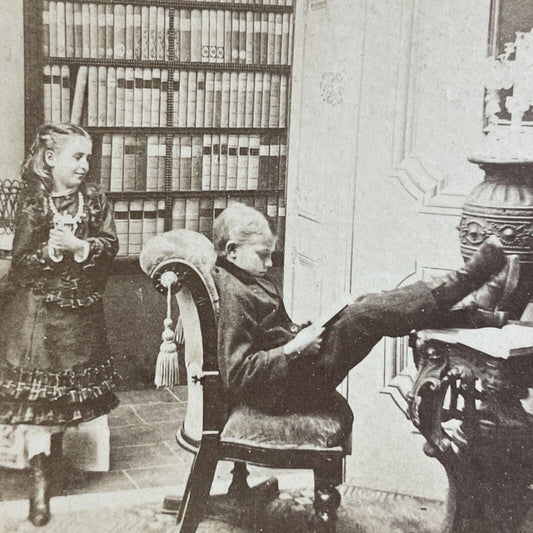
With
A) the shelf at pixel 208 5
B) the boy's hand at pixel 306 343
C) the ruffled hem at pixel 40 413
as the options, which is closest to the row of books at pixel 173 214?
the shelf at pixel 208 5

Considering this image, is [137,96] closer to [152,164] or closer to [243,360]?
[152,164]

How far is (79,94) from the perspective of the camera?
118 inches

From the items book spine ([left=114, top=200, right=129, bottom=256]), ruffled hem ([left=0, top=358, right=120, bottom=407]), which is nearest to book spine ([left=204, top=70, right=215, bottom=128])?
book spine ([left=114, top=200, right=129, bottom=256])

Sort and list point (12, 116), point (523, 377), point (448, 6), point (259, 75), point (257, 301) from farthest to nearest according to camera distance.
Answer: point (259, 75) < point (12, 116) < point (448, 6) < point (257, 301) < point (523, 377)

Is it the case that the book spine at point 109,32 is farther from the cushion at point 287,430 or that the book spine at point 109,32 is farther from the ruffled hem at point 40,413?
the cushion at point 287,430

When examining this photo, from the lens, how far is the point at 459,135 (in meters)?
2.38

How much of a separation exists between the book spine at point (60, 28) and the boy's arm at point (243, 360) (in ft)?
4.51

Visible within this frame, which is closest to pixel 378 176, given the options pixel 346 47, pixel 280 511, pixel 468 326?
pixel 346 47

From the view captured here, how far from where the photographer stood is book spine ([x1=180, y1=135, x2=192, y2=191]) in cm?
320

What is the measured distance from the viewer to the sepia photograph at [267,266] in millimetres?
2047

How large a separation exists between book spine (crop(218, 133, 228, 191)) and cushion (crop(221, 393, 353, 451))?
54.3 inches

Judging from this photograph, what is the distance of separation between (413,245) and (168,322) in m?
0.81

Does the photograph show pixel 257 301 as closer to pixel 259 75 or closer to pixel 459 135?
pixel 459 135

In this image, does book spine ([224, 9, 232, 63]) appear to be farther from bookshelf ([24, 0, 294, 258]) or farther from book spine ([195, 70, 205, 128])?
book spine ([195, 70, 205, 128])
